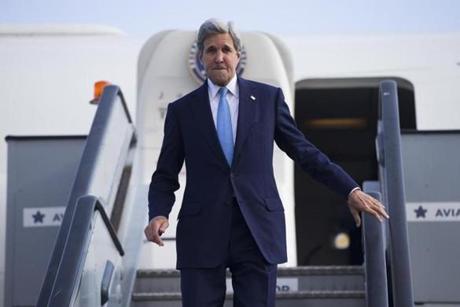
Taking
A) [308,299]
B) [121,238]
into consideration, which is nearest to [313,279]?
[308,299]

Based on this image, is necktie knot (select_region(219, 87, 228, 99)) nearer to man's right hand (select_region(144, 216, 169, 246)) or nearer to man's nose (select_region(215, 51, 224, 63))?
man's nose (select_region(215, 51, 224, 63))

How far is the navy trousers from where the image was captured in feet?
11.3

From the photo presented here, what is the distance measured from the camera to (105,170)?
18.6ft

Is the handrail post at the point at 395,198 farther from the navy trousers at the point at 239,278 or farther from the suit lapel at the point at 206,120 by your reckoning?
the suit lapel at the point at 206,120

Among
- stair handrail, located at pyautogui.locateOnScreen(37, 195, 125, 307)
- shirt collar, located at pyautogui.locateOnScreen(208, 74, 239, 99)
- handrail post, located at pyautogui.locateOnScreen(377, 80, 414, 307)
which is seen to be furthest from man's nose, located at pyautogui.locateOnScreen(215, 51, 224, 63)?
handrail post, located at pyautogui.locateOnScreen(377, 80, 414, 307)

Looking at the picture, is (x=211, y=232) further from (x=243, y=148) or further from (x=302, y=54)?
(x=302, y=54)

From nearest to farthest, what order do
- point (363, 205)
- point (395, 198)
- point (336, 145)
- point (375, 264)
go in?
point (363, 205), point (375, 264), point (395, 198), point (336, 145)

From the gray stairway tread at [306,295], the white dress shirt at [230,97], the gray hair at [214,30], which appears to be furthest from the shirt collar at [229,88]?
the gray stairway tread at [306,295]

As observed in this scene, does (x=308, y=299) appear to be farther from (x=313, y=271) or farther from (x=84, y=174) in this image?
(x=84, y=174)

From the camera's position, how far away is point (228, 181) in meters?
3.53

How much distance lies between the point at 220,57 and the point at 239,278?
80 cm

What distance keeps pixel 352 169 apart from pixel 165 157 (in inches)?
323

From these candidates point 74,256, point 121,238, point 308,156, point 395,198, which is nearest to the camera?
point 308,156

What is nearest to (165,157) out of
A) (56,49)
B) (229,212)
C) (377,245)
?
(229,212)
